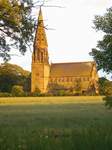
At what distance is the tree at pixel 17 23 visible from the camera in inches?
661

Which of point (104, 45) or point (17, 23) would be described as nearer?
point (17, 23)

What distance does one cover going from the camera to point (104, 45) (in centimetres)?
3164

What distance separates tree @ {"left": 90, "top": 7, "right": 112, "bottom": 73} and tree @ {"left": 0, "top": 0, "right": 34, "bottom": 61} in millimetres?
13332

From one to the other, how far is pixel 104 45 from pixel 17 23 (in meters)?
15.1

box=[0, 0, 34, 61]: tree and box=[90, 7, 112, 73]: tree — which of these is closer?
box=[0, 0, 34, 61]: tree

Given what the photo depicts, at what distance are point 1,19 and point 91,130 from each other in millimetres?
6774

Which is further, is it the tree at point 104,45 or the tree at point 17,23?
the tree at point 104,45

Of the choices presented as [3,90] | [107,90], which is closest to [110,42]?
[107,90]

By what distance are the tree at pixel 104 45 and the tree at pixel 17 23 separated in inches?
525

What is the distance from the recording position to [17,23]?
56.4ft

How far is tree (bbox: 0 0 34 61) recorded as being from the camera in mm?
16781

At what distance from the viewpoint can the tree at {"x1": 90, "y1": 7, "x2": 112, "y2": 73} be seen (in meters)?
31.0

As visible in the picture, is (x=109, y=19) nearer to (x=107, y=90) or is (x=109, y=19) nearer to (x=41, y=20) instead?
(x=107, y=90)

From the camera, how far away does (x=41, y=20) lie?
17297 mm
